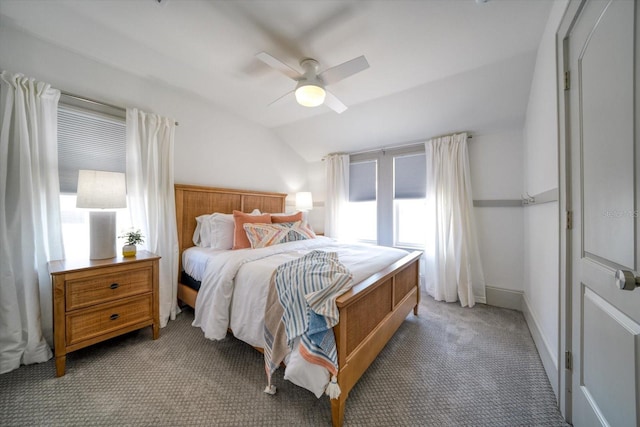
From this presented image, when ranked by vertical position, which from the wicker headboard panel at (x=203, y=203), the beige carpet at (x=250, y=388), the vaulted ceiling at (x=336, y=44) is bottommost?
the beige carpet at (x=250, y=388)

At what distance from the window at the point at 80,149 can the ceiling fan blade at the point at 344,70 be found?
6.78 feet

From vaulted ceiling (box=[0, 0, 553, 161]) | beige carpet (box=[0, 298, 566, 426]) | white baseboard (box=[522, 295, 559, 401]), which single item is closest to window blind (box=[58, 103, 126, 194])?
vaulted ceiling (box=[0, 0, 553, 161])

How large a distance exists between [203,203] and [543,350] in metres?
3.63

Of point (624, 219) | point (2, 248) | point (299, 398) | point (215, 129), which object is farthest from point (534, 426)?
point (215, 129)

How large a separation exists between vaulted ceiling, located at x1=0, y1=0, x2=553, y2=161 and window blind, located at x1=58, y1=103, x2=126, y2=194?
56 centimetres

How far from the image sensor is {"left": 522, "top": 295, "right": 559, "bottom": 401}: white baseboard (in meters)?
1.45

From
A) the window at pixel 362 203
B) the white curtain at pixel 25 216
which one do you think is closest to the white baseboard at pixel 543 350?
the window at pixel 362 203

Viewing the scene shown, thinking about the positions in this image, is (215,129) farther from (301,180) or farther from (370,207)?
(370,207)

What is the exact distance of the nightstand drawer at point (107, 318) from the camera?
160cm

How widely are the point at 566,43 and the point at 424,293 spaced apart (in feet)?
9.43

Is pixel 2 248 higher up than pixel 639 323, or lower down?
higher up

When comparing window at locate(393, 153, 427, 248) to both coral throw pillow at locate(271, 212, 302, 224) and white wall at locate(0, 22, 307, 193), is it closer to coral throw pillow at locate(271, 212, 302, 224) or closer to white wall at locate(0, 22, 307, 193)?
coral throw pillow at locate(271, 212, 302, 224)

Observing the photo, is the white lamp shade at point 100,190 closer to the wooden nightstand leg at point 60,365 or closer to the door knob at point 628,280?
the wooden nightstand leg at point 60,365

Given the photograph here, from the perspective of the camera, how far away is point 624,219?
32.5 inches
